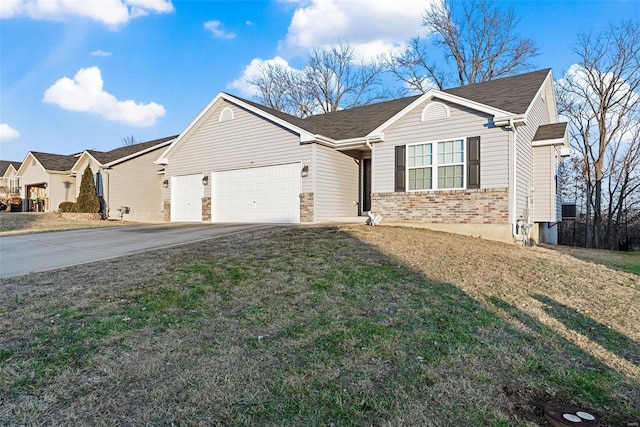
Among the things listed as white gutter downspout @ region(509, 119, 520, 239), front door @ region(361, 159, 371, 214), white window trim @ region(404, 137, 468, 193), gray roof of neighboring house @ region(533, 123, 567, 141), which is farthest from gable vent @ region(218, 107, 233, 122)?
gray roof of neighboring house @ region(533, 123, 567, 141)

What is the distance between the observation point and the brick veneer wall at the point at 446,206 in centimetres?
1013

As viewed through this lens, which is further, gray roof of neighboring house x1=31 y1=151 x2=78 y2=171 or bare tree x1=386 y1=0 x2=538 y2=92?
bare tree x1=386 y1=0 x2=538 y2=92

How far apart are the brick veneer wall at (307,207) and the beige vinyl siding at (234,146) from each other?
0.24 meters

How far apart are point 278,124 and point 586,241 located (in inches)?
801

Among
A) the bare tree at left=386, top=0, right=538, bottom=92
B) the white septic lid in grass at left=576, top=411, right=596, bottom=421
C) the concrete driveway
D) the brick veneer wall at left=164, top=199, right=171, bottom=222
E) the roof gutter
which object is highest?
the bare tree at left=386, top=0, right=538, bottom=92

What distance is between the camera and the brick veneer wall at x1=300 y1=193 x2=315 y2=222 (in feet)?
41.1

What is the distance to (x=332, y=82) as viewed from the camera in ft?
98.9

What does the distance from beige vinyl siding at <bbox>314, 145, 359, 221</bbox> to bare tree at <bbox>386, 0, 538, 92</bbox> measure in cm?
1582

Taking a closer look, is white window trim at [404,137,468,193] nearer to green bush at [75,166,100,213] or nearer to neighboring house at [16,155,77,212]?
green bush at [75,166,100,213]

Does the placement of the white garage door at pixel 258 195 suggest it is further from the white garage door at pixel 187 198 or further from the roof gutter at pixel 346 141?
the roof gutter at pixel 346 141

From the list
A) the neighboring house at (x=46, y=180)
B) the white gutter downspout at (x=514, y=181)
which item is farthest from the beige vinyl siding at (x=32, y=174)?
the white gutter downspout at (x=514, y=181)

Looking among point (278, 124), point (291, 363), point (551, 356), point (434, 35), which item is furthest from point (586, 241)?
point (291, 363)

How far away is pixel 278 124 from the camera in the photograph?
13523 mm

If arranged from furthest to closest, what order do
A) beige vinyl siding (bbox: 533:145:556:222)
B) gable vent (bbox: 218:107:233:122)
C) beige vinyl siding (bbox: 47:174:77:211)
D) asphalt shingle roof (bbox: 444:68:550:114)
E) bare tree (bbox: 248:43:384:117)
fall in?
1. bare tree (bbox: 248:43:384:117)
2. beige vinyl siding (bbox: 47:174:77:211)
3. gable vent (bbox: 218:107:233:122)
4. beige vinyl siding (bbox: 533:145:556:222)
5. asphalt shingle roof (bbox: 444:68:550:114)
